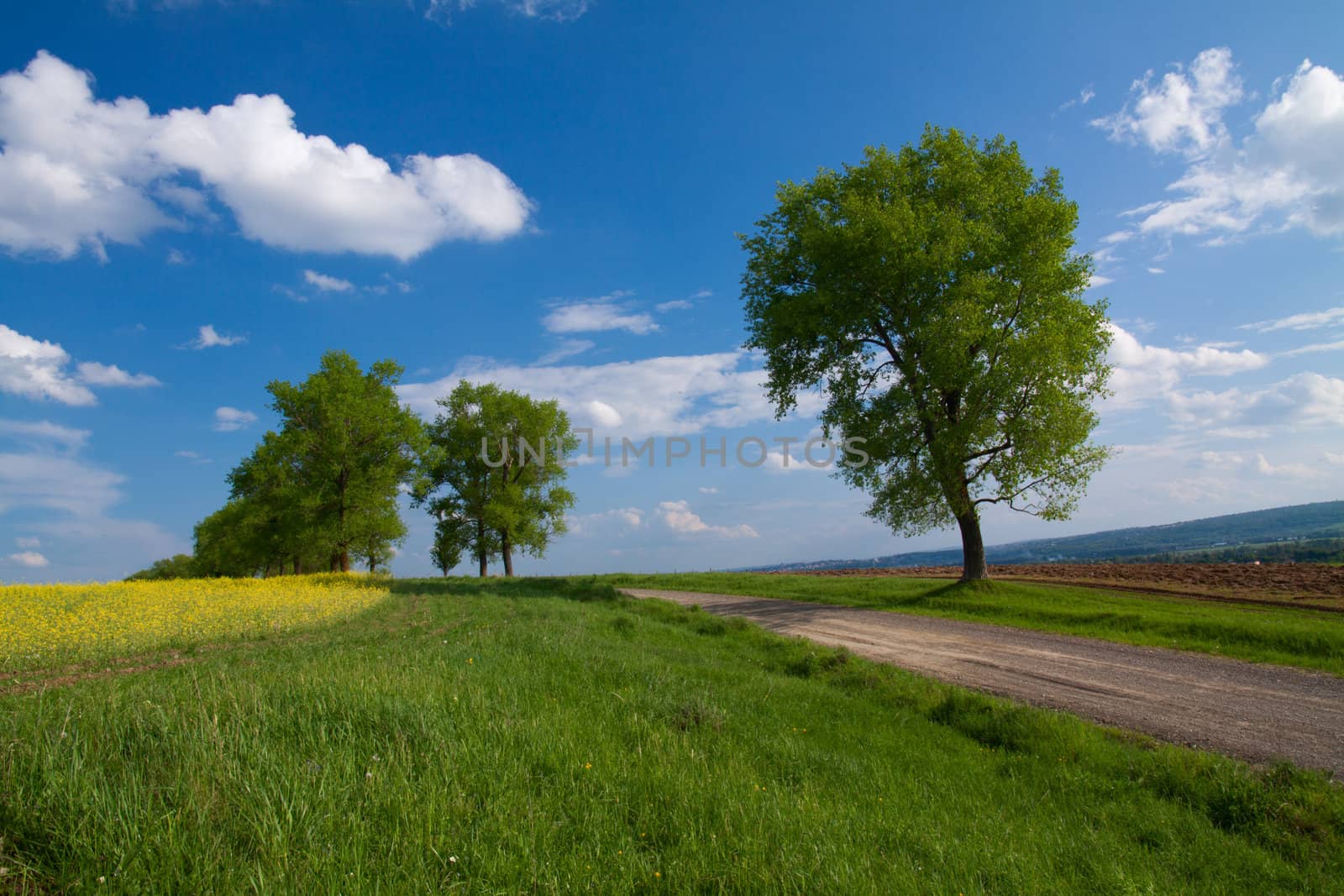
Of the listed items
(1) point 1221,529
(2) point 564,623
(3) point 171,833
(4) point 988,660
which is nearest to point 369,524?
(2) point 564,623

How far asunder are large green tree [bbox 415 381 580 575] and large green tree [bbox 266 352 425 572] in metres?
4.25

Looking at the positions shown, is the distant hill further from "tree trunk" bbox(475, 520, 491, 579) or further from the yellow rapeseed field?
the yellow rapeseed field

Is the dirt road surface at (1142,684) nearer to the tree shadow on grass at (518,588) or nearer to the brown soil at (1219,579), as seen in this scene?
the brown soil at (1219,579)

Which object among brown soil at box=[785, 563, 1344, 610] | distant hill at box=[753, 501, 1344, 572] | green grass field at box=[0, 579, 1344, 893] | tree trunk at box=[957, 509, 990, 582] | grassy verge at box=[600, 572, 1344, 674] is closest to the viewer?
green grass field at box=[0, 579, 1344, 893]

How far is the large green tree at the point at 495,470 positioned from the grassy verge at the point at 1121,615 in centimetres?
2240

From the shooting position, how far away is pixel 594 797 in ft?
14.5

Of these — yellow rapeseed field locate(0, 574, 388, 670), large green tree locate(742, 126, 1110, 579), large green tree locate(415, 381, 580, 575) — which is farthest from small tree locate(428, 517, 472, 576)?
large green tree locate(742, 126, 1110, 579)

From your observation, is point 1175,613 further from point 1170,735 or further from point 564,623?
point 564,623

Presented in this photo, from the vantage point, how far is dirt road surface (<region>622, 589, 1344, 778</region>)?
7.23 metres

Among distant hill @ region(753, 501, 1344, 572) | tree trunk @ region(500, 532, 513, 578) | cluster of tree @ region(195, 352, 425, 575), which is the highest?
cluster of tree @ region(195, 352, 425, 575)

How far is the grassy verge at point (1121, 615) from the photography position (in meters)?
11.4

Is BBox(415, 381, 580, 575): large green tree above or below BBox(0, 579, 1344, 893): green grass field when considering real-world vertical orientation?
above

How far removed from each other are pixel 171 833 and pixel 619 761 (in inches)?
115

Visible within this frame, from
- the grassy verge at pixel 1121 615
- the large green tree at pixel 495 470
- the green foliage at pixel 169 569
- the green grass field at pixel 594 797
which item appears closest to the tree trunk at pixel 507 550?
the large green tree at pixel 495 470
